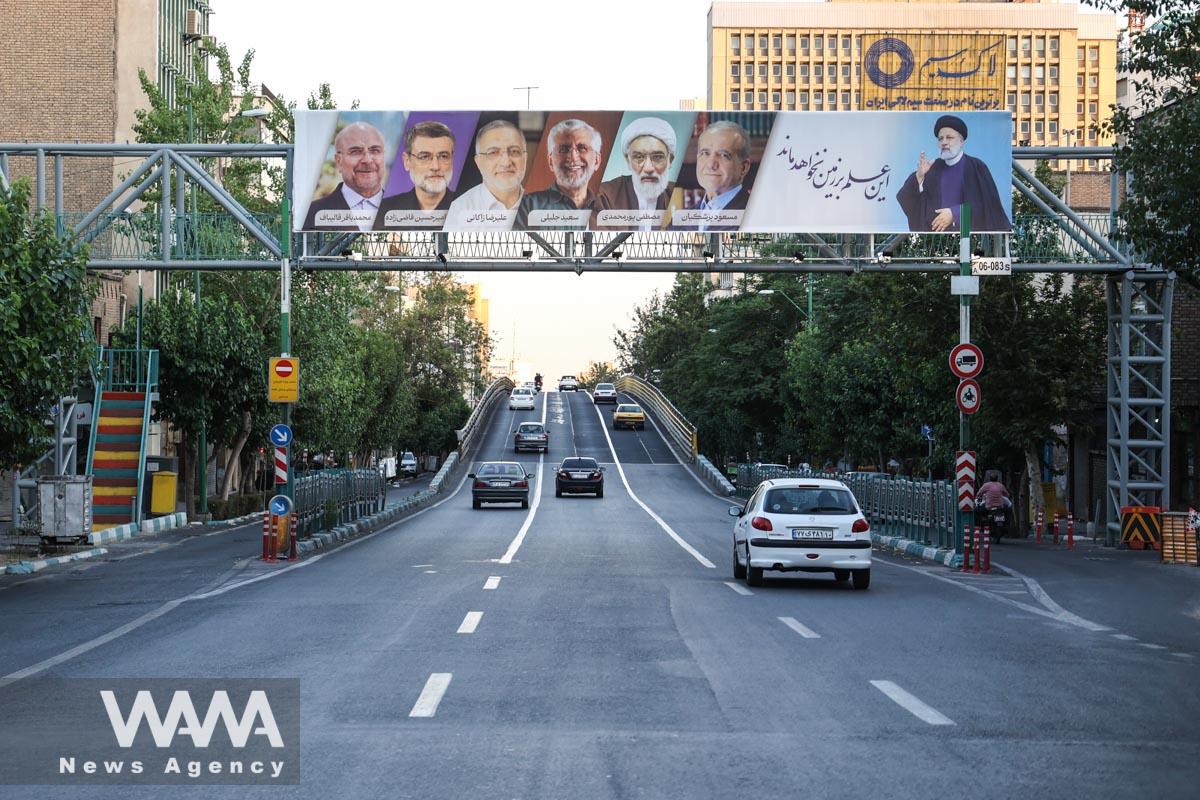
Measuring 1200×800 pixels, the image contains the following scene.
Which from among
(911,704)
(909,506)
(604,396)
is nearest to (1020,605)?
(911,704)

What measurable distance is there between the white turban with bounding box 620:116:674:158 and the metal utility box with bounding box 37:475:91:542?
42.6ft

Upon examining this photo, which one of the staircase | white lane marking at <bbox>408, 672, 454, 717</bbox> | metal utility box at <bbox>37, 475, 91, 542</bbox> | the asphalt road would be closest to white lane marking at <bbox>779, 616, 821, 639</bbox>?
the asphalt road

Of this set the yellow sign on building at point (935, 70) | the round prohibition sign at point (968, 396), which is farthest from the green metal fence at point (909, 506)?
the yellow sign on building at point (935, 70)

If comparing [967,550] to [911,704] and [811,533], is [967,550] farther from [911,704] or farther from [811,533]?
[911,704]

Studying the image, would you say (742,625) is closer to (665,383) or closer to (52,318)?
(52,318)

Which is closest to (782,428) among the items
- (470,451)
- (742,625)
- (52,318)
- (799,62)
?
(470,451)

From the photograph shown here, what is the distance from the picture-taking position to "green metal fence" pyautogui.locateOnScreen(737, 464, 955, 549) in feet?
102

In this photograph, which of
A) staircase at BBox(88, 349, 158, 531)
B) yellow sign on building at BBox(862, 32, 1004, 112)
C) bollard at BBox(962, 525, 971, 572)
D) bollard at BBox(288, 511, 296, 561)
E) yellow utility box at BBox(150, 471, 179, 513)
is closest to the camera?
bollard at BBox(962, 525, 971, 572)

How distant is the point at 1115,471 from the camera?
3562cm

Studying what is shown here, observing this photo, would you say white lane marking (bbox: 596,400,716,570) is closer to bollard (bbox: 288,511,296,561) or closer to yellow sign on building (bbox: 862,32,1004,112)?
bollard (bbox: 288,511,296,561)

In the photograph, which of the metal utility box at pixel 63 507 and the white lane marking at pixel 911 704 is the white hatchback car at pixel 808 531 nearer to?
the white lane marking at pixel 911 704

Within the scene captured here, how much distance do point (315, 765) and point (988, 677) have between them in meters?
6.13

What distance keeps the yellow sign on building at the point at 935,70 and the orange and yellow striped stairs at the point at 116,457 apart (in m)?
104

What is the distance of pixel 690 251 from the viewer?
34.1 meters
